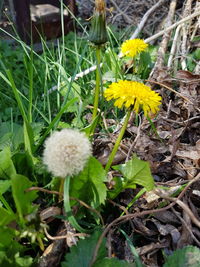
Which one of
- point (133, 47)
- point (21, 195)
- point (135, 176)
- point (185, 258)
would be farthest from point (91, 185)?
point (133, 47)

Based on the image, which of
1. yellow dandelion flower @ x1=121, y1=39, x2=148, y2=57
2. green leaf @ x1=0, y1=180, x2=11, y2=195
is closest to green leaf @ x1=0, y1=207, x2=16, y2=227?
green leaf @ x1=0, y1=180, x2=11, y2=195

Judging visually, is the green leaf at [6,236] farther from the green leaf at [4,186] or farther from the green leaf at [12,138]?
the green leaf at [12,138]

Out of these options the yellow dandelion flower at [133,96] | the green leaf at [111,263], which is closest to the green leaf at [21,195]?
the green leaf at [111,263]

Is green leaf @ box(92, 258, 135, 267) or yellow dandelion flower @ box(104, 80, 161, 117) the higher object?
yellow dandelion flower @ box(104, 80, 161, 117)

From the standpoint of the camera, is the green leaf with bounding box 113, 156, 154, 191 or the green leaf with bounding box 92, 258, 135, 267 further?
the green leaf with bounding box 113, 156, 154, 191

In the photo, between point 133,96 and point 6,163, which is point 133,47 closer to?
point 133,96

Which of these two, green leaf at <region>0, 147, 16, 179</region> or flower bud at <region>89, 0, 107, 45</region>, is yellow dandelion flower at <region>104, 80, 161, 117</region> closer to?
flower bud at <region>89, 0, 107, 45</region>

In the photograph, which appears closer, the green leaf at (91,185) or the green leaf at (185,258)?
the green leaf at (185,258)
